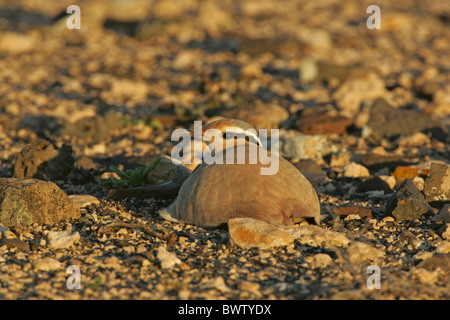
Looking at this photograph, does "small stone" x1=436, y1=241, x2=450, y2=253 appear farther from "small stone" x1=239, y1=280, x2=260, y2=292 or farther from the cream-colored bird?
"small stone" x1=239, y1=280, x2=260, y2=292

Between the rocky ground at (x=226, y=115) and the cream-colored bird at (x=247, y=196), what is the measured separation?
14cm

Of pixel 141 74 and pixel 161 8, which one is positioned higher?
pixel 161 8

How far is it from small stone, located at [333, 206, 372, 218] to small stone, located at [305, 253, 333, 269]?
82cm

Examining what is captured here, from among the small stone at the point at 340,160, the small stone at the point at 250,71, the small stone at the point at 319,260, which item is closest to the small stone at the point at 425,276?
the small stone at the point at 319,260

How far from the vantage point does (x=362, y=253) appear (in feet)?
12.4

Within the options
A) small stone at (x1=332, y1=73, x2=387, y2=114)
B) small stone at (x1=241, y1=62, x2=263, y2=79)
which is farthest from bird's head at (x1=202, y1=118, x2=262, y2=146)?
small stone at (x1=241, y1=62, x2=263, y2=79)

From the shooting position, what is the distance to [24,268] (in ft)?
11.8

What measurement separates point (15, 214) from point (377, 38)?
25.9 ft

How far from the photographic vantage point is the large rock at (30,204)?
4.18 metres

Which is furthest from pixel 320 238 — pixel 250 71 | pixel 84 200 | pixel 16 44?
pixel 16 44

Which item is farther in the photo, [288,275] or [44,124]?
[44,124]
